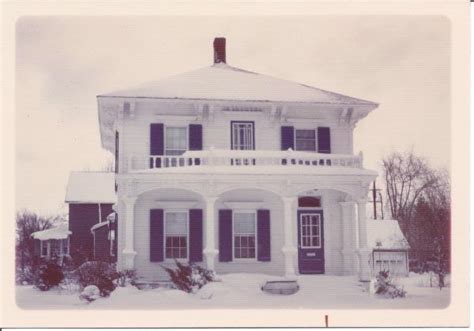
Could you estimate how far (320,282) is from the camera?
12.3m

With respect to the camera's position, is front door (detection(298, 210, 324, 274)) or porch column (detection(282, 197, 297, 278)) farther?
front door (detection(298, 210, 324, 274))

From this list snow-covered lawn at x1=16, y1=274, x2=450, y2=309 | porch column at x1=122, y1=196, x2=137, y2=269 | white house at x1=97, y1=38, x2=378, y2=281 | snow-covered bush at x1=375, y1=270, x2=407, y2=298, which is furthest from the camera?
white house at x1=97, y1=38, x2=378, y2=281

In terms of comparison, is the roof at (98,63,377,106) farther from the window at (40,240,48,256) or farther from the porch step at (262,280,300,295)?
the porch step at (262,280,300,295)

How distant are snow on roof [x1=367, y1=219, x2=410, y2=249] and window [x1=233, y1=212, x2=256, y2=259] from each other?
1745mm

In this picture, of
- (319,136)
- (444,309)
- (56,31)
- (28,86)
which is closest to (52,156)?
(28,86)

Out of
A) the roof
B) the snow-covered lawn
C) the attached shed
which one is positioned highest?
the roof

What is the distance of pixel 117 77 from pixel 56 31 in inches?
42.1

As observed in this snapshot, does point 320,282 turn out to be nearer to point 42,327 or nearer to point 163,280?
point 163,280

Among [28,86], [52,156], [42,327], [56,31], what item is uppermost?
[56,31]

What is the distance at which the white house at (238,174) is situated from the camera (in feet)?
41.2

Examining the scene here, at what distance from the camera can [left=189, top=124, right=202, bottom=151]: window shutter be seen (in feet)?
42.2

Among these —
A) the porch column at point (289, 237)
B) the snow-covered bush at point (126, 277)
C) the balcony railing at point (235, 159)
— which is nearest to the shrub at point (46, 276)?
the snow-covered bush at point (126, 277)

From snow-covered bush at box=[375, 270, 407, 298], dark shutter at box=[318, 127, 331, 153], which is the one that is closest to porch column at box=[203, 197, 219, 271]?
dark shutter at box=[318, 127, 331, 153]

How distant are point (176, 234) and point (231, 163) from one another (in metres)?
1.35
